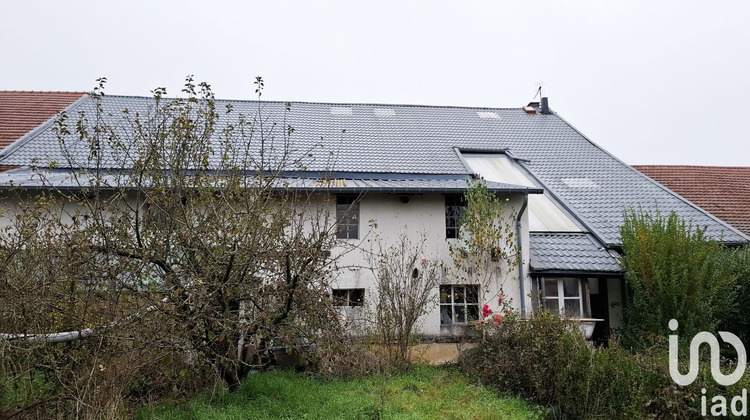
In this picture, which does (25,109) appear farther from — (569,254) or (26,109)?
(569,254)

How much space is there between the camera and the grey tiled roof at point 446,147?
16.0 meters

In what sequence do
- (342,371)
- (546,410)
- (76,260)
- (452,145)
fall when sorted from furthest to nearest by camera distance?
(452,145), (342,371), (546,410), (76,260)

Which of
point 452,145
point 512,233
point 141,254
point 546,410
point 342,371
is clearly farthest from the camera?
point 452,145

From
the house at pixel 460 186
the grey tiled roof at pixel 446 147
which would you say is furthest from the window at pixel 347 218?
the grey tiled roof at pixel 446 147

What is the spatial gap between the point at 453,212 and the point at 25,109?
14905 millimetres

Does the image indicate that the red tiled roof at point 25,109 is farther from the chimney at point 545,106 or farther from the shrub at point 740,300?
the shrub at point 740,300

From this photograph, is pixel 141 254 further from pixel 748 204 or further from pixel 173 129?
pixel 748 204

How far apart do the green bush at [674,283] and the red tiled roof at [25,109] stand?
57.4ft

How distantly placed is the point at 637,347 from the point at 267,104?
14.1 m

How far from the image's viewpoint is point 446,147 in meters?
18.2

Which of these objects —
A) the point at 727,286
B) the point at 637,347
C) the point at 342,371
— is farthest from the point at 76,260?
the point at 727,286

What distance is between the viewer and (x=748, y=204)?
18.9 meters

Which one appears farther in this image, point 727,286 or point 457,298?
point 457,298

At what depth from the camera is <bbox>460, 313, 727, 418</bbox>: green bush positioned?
7.66m
